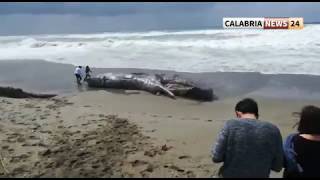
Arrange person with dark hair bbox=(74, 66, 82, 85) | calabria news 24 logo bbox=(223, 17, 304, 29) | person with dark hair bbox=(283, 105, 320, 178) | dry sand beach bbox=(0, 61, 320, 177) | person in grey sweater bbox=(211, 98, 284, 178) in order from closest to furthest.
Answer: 1. person in grey sweater bbox=(211, 98, 284, 178)
2. person with dark hair bbox=(283, 105, 320, 178)
3. dry sand beach bbox=(0, 61, 320, 177)
4. person with dark hair bbox=(74, 66, 82, 85)
5. calabria news 24 logo bbox=(223, 17, 304, 29)

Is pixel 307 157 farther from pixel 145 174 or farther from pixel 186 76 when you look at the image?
pixel 186 76

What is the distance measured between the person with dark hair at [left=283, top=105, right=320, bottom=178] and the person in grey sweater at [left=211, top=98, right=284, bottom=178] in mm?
139

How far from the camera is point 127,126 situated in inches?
349

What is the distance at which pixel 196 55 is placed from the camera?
23062 millimetres

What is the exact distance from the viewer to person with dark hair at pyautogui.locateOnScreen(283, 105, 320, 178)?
353cm

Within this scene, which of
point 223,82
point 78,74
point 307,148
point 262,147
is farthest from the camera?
point 78,74

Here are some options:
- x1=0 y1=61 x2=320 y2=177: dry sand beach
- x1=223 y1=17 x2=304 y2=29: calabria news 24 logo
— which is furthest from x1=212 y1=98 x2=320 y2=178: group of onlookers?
x1=223 y1=17 x2=304 y2=29: calabria news 24 logo

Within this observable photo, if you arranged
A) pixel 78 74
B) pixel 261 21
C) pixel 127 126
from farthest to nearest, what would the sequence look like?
pixel 261 21 < pixel 78 74 < pixel 127 126

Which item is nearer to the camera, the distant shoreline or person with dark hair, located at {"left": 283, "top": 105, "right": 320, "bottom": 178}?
person with dark hair, located at {"left": 283, "top": 105, "right": 320, "bottom": 178}

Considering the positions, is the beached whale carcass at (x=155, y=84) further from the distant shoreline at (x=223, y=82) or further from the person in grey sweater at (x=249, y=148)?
the person in grey sweater at (x=249, y=148)

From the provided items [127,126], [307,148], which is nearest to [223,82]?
[127,126]

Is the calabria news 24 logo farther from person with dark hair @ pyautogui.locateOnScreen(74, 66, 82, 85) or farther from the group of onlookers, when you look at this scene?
the group of onlookers

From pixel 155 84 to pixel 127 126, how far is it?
15.0 ft

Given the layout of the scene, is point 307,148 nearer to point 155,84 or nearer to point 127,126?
point 127,126
